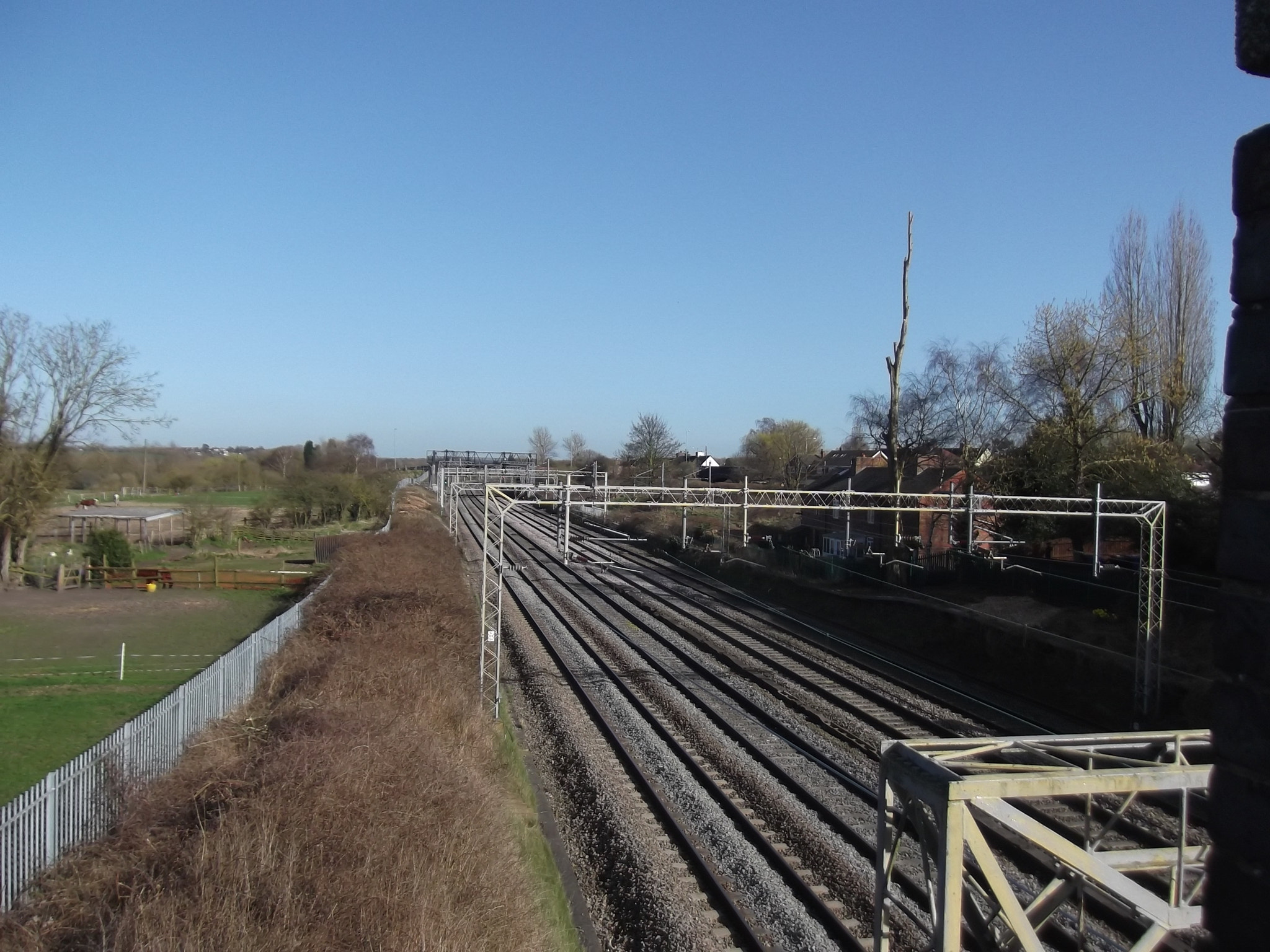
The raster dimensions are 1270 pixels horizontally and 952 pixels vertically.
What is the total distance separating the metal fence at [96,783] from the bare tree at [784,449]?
58766 mm

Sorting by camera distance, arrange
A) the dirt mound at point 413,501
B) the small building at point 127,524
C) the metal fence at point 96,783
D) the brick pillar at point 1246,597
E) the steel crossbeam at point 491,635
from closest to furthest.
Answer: the brick pillar at point 1246,597 → the metal fence at point 96,783 → the steel crossbeam at point 491,635 → the small building at point 127,524 → the dirt mound at point 413,501

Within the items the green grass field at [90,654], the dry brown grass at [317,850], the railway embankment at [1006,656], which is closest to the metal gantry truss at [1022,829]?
the dry brown grass at [317,850]

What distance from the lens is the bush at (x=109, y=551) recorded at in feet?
123

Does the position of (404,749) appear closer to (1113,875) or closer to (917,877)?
(917,877)

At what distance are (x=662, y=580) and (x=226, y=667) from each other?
23.4 meters

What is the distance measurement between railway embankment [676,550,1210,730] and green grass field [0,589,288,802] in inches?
652

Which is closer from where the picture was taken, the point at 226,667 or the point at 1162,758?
the point at 1162,758

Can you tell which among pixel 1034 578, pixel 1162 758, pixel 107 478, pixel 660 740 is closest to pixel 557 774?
pixel 660 740

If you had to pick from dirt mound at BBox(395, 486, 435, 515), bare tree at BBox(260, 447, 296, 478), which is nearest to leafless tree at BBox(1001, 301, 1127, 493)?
dirt mound at BBox(395, 486, 435, 515)

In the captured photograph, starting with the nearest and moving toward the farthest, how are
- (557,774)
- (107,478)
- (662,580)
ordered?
(557,774)
(662,580)
(107,478)

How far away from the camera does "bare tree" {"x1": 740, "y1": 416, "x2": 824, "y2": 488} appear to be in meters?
74.6

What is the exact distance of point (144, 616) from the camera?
28.4m

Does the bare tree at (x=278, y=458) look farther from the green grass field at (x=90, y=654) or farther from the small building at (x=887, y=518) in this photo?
the small building at (x=887, y=518)

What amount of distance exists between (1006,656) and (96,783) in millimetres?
18031
